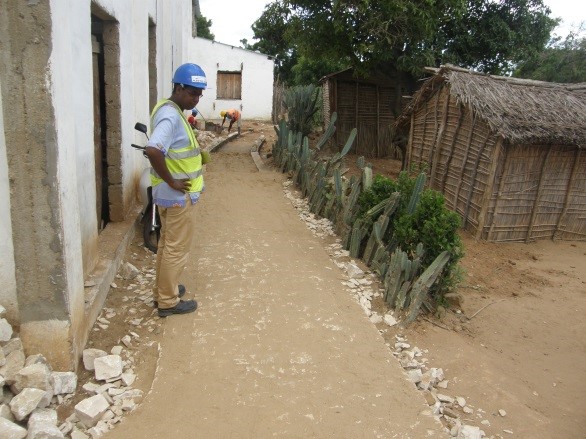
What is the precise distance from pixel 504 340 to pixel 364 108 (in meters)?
10.6

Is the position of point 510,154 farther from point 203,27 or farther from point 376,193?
point 203,27

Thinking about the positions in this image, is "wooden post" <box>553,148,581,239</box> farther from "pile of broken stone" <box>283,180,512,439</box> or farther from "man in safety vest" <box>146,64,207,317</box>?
"man in safety vest" <box>146,64,207,317</box>

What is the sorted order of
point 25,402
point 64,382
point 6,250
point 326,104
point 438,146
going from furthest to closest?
point 326,104
point 438,146
point 64,382
point 6,250
point 25,402

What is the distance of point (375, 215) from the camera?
18.9 ft

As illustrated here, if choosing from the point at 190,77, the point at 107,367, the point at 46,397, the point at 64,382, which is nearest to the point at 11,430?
the point at 46,397

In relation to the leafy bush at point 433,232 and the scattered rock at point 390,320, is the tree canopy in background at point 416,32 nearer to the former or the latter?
the leafy bush at point 433,232

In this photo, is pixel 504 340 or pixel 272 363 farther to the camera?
pixel 504 340

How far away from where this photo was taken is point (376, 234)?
5.39 metres

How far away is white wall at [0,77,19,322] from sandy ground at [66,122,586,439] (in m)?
0.66

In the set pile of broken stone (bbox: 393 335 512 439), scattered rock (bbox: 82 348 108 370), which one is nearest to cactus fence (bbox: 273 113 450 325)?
pile of broken stone (bbox: 393 335 512 439)

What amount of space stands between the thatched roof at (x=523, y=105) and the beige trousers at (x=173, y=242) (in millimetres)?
5995

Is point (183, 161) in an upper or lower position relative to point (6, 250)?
upper

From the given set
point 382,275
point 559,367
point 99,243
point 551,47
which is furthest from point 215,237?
point 551,47

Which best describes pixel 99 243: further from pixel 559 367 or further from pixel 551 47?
pixel 551 47
